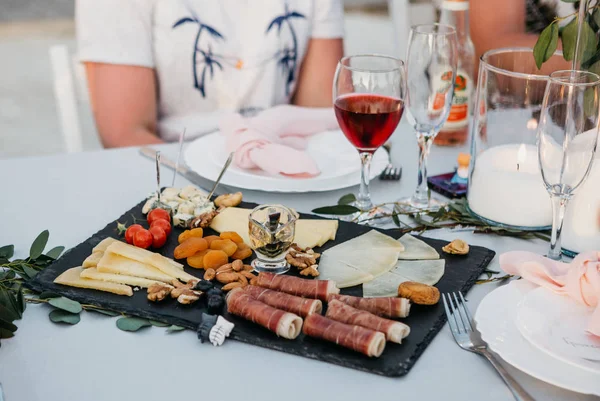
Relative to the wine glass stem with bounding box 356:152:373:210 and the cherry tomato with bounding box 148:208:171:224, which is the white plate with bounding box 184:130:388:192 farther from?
the cherry tomato with bounding box 148:208:171:224

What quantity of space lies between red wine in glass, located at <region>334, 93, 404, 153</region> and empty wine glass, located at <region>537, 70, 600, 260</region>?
0.27 m

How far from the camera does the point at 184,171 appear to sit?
1.38m

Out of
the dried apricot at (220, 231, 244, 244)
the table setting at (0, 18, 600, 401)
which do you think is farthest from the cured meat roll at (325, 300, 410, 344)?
the dried apricot at (220, 231, 244, 244)

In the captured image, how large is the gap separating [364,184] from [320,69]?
999mm

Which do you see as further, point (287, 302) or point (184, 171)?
point (184, 171)

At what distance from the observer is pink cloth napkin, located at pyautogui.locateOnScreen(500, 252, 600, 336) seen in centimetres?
84

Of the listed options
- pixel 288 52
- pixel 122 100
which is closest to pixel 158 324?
pixel 122 100

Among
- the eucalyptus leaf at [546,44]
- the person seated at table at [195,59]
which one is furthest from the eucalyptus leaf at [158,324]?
the person seated at table at [195,59]

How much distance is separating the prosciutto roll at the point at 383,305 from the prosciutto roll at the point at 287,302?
0.03 m

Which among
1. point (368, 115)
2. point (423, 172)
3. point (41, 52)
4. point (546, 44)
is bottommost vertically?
point (41, 52)

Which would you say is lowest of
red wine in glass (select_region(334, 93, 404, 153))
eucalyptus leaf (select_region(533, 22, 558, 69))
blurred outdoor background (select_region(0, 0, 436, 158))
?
blurred outdoor background (select_region(0, 0, 436, 158))

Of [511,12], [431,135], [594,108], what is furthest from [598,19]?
[511,12]

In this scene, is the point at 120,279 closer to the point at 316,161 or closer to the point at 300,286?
the point at 300,286

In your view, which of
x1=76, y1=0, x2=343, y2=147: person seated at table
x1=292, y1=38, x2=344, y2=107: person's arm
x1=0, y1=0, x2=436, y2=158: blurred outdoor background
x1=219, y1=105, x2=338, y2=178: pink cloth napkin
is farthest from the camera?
x1=0, y1=0, x2=436, y2=158: blurred outdoor background
